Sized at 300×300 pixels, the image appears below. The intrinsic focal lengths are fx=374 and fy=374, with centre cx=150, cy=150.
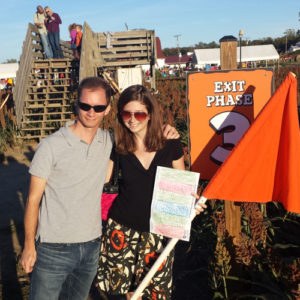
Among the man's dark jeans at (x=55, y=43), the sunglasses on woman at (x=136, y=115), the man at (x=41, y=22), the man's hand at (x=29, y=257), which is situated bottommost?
the man's hand at (x=29, y=257)

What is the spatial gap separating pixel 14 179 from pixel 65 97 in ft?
17.5

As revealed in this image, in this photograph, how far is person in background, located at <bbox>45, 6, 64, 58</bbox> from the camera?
13851 millimetres

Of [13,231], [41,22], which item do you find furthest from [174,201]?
[41,22]

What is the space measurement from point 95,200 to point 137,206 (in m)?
0.32

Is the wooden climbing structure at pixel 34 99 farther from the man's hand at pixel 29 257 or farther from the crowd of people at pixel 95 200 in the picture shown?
the man's hand at pixel 29 257

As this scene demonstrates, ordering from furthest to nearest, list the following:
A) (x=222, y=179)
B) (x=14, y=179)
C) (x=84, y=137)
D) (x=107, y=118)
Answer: (x=107, y=118), (x=14, y=179), (x=222, y=179), (x=84, y=137)

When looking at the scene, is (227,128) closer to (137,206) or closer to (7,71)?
(137,206)

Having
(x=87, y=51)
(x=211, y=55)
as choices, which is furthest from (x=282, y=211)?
(x=211, y=55)

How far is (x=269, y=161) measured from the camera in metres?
2.40

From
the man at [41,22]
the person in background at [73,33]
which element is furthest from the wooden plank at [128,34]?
the man at [41,22]

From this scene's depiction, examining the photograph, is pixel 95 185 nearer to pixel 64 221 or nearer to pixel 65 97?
pixel 64 221

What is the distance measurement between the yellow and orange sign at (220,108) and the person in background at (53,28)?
40.9 feet

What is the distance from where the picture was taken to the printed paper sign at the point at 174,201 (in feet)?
7.75

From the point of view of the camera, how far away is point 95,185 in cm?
227
